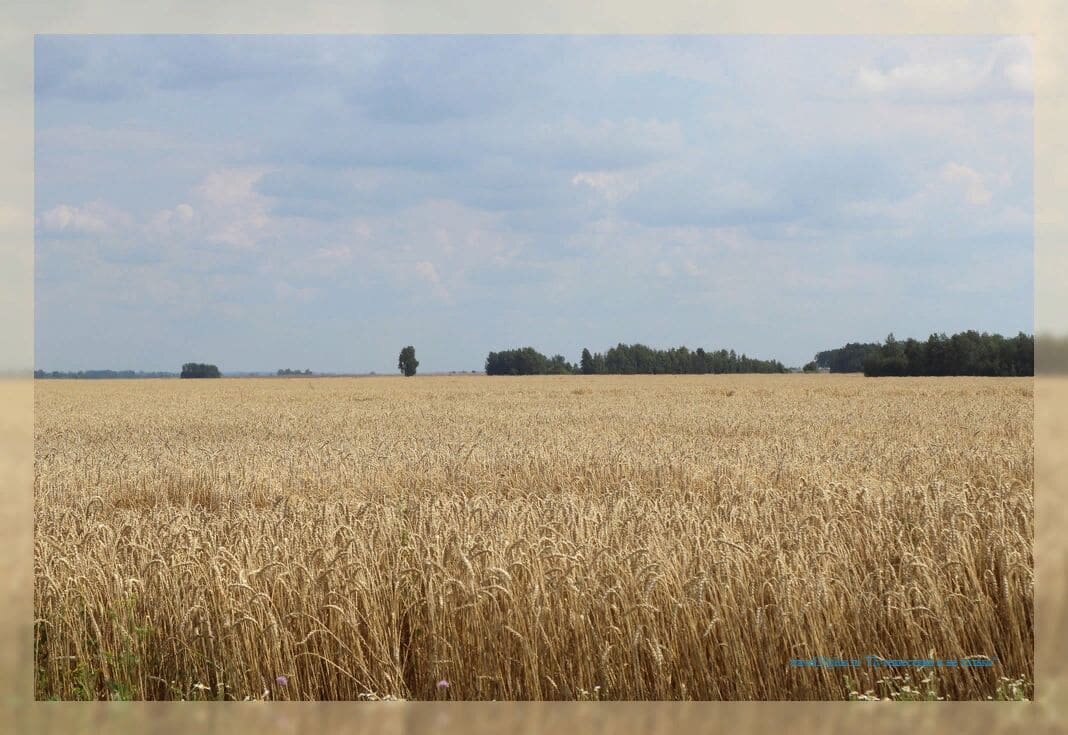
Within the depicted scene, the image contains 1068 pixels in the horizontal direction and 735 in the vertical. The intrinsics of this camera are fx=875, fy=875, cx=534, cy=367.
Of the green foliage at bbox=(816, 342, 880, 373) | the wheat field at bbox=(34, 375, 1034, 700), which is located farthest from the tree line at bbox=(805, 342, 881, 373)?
the wheat field at bbox=(34, 375, 1034, 700)

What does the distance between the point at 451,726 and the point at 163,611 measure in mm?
1866

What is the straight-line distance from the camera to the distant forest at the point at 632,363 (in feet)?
238

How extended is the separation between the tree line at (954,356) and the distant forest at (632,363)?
11529 millimetres

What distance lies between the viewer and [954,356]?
59.0 m

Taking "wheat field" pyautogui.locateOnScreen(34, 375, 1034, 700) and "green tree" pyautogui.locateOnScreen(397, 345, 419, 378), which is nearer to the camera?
"wheat field" pyautogui.locateOnScreen(34, 375, 1034, 700)

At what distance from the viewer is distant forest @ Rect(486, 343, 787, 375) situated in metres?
72.7

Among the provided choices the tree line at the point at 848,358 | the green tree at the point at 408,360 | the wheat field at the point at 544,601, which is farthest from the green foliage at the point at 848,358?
the wheat field at the point at 544,601

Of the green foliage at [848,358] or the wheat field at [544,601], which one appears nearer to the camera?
the wheat field at [544,601]

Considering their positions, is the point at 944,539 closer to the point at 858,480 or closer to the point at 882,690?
the point at 882,690

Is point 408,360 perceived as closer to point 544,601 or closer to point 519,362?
point 519,362

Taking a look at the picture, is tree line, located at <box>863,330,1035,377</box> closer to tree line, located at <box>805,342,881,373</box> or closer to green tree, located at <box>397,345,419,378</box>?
tree line, located at <box>805,342,881,373</box>

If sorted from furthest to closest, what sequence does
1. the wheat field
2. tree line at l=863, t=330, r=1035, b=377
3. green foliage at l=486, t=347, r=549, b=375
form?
1. green foliage at l=486, t=347, r=549, b=375
2. tree line at l=863, t=330, r=1035, b=377
3. the wheat field

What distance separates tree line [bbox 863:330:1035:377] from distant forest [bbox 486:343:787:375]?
1153 centimetres

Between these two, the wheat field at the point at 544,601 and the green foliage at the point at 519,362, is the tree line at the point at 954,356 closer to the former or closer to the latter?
the green foliage at the point at 519,362
